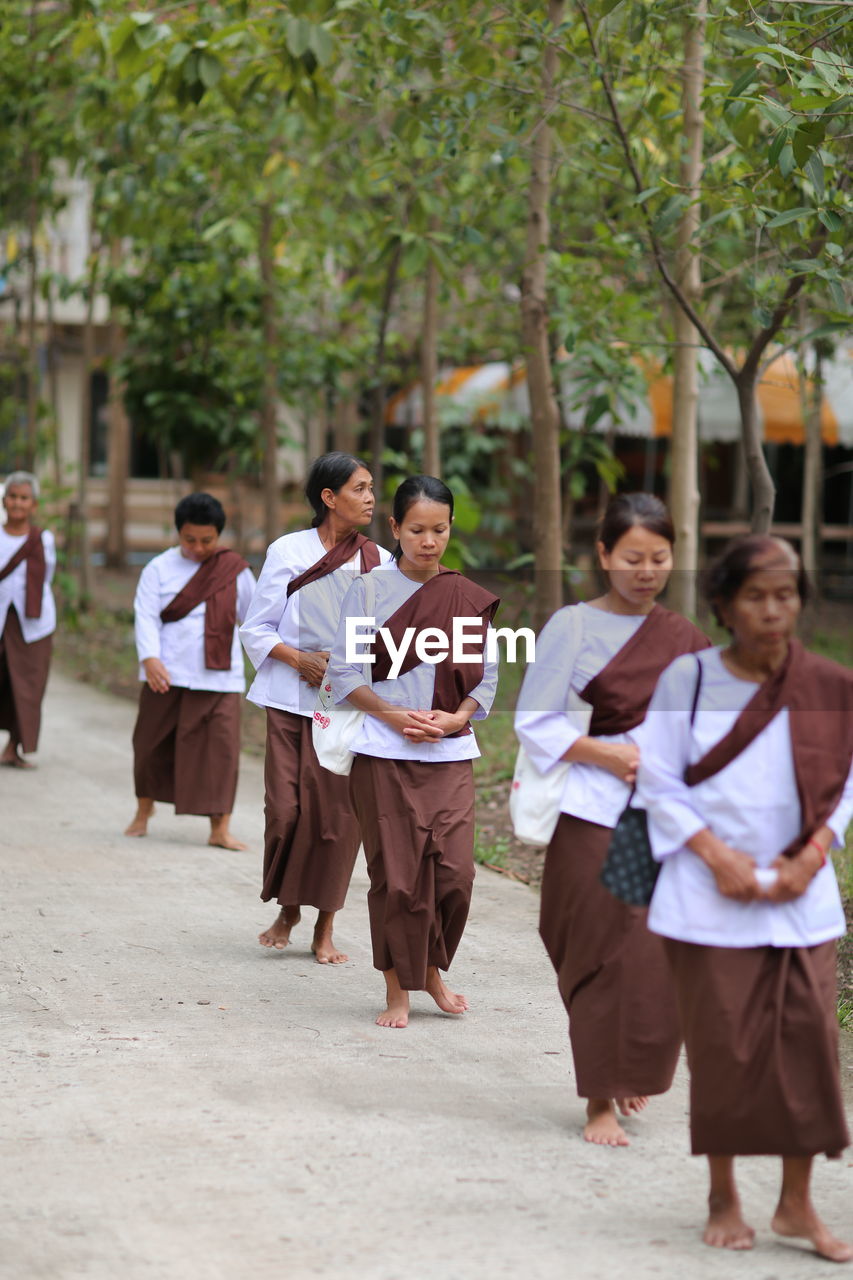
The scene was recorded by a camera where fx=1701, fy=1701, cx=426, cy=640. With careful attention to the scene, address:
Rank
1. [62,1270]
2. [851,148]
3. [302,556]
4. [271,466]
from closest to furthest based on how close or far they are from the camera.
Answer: [62,1270], [302,556], [851,148], [271,466]

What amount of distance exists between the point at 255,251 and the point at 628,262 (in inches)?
240

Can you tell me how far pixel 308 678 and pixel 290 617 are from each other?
0.26m

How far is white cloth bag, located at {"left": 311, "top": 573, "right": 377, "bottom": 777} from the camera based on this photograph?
5.41 metres

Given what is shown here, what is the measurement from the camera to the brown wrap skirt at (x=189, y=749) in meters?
8.33

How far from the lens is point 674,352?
394 inches

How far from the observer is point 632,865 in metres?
3.93

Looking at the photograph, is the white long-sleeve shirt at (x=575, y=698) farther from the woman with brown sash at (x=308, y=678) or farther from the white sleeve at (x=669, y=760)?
the woman with brown sash at (x=308, y=678)

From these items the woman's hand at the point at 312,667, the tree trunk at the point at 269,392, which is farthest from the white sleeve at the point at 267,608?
the tree trunk at the point at 269,392

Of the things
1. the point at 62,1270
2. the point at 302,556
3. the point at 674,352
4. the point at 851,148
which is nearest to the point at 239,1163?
the point at 62,1270

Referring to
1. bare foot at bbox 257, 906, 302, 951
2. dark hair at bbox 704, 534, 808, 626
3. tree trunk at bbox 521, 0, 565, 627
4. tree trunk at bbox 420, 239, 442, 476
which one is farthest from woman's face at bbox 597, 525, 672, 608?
tree trunk at bbox 420, 239, 442, 476

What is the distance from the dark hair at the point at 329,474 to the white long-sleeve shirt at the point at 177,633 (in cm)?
225

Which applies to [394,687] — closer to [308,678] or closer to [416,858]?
[416,858]

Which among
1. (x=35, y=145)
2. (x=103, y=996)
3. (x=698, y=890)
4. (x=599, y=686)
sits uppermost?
(x=35, y=145)

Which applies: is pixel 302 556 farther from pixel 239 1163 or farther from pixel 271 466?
pixel 271 466
